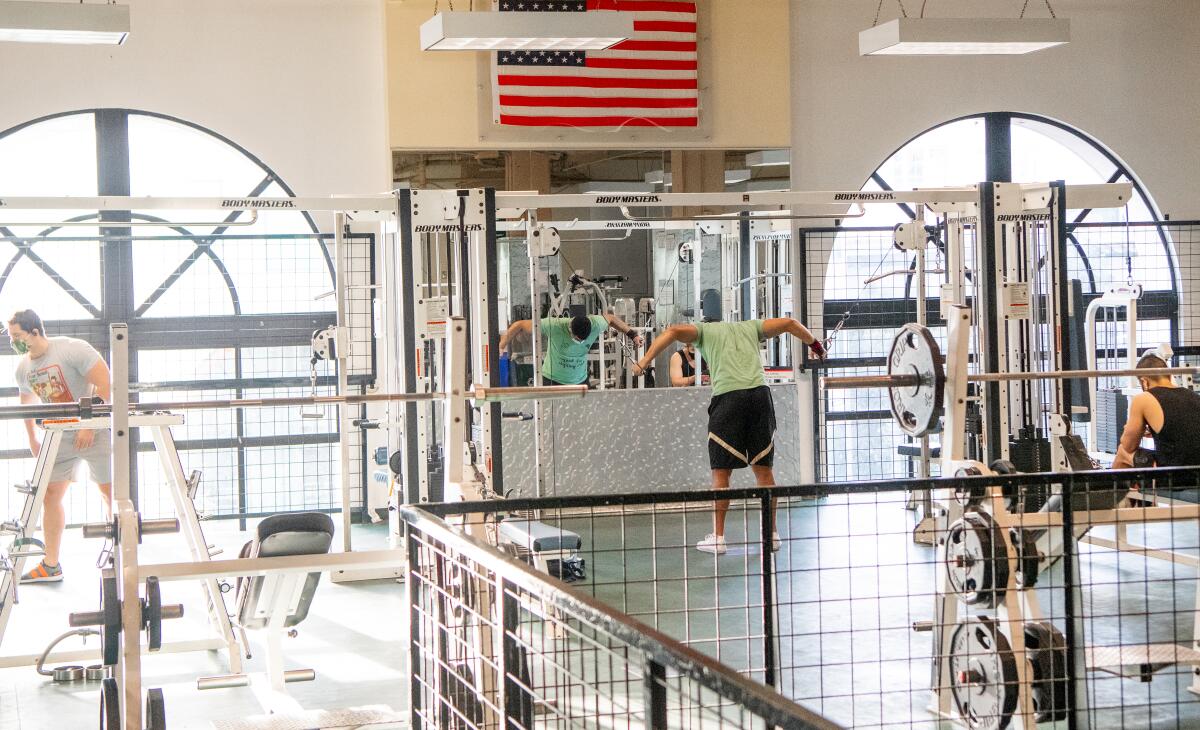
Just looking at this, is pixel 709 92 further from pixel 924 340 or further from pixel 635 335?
pixel 924 340

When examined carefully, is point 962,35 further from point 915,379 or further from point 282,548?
point 282,548

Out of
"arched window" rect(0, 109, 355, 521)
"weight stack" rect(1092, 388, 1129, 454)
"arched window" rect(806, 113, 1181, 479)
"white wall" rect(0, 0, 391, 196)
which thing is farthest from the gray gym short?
"weight stack" rect(1092, 388, 1129, 454)

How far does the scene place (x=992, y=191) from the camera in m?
6.10

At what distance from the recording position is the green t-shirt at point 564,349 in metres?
7.98

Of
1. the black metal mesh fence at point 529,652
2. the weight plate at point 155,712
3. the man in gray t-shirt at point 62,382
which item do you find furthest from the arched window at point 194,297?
the black metal mesh fence at point 529,652

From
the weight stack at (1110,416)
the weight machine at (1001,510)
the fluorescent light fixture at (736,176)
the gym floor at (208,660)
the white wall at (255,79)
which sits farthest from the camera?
the fluorescent light fixture at (736,176)

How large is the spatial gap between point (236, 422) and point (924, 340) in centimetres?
555

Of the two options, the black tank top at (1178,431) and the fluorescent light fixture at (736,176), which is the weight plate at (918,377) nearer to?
the black tank top at (1178,431)

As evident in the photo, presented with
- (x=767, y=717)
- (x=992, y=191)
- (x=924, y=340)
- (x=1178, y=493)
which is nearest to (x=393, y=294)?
(x=992, y=191)

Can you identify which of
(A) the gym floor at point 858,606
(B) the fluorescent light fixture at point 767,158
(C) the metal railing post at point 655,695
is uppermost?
(B) the fluorescent light fixture at point 767,158

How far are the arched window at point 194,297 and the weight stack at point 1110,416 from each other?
5.94m

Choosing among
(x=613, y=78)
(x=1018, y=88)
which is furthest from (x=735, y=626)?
(x=1018, y=88)

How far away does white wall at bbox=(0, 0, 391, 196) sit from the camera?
8.73m

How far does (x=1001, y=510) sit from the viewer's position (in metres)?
3.81
